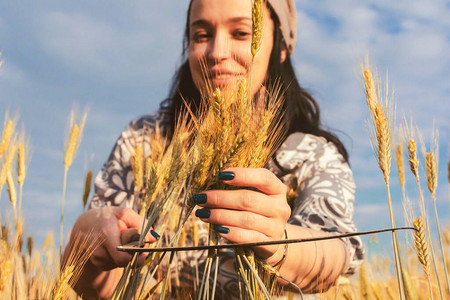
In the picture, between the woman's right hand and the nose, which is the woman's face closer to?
the nose

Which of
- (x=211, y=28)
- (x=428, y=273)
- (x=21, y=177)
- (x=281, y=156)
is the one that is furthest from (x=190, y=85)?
(x=428, y=273)

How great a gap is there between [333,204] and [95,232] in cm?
80

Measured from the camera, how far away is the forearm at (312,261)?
3.04 ft

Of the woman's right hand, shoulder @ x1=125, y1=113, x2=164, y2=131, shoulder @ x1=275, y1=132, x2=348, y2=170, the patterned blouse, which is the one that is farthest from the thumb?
shoulder @ x1=125, y1=113, x2=164, y2=131

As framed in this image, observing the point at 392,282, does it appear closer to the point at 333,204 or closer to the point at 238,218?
the point at 333,204

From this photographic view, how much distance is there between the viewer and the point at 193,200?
625 millimetres

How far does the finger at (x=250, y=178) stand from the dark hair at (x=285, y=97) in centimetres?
97

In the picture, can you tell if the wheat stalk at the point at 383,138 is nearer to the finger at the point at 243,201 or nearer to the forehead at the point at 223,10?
the finger at the point at 243,201

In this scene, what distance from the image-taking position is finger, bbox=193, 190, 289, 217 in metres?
0.63

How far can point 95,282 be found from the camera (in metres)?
1.26

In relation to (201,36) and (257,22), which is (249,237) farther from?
(201,36)

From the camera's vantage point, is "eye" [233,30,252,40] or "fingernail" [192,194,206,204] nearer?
"fingernail" [192,194,206,204]

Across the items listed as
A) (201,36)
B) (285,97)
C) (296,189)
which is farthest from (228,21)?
(296,189)

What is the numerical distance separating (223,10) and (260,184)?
1040 mm
